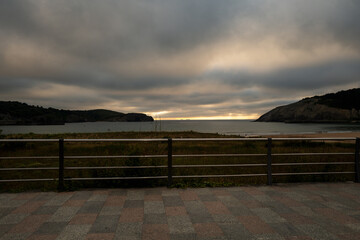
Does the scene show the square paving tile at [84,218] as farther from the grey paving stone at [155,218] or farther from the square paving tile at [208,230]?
the square paving tile at [208,230]

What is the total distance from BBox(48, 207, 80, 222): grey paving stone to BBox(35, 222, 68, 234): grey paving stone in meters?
0.13

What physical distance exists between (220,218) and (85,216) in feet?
8.59

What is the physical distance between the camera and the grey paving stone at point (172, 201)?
432cm

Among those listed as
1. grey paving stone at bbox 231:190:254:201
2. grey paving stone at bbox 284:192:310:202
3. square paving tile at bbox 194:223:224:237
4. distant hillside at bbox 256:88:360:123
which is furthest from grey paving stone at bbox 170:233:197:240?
distant hillside at bbox 256:88:360:123

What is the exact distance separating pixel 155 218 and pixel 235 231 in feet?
4.85

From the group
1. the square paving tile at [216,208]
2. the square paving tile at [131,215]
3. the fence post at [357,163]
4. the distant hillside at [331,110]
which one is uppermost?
the distant hillside at [331,110]

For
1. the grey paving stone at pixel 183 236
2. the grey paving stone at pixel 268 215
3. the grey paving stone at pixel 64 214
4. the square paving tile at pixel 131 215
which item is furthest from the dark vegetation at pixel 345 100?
the grey paving stone at pixel 64 214

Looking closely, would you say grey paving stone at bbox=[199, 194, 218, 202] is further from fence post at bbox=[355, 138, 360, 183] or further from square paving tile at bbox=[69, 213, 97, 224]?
fence post at bbox=[355, 138, 360, 183]

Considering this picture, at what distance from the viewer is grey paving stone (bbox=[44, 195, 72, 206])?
4262 mm

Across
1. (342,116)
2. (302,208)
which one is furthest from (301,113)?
(302,208)

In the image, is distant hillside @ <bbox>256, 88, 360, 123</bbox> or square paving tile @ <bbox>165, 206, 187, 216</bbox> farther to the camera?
distant hillside @ <bbox>256, 88, 360, 123</bbox>

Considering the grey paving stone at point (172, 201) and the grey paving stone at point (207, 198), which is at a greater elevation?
the grey paving stone at point (207, 198)

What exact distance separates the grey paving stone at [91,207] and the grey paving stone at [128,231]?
91cm

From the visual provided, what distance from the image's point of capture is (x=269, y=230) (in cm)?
328
